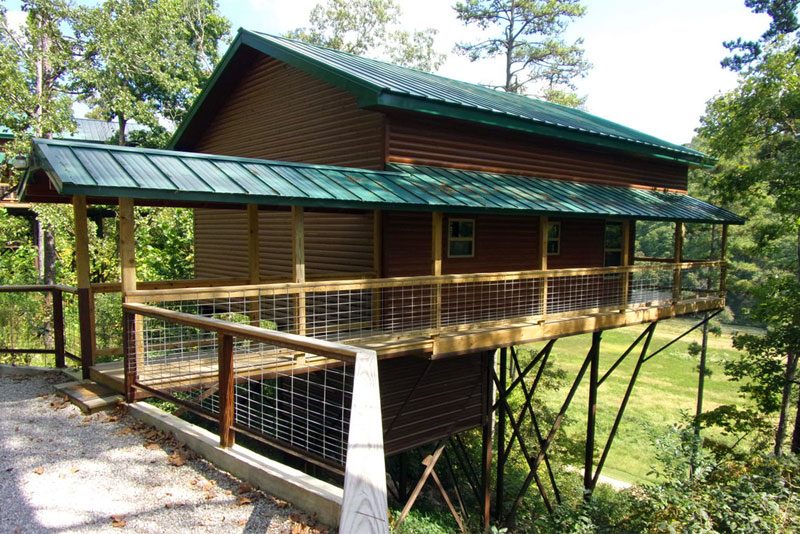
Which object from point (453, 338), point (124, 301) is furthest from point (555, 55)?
point (124, 301)

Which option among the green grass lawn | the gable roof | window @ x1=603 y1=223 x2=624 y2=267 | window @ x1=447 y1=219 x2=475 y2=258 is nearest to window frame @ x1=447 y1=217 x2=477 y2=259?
window @ x1=447 y1=219 x2=475 y2=258

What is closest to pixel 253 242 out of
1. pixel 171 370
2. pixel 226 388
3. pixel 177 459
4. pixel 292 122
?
pixel 171 370

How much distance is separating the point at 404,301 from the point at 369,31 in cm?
2908

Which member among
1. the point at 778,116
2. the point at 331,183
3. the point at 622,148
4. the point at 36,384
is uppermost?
the point at 778,116

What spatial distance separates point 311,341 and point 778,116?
50.7ft

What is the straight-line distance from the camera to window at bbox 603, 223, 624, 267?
13.6 meters

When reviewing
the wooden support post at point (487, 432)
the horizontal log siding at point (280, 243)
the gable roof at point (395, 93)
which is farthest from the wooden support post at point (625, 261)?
the horizontal log siding at point (280, 243)

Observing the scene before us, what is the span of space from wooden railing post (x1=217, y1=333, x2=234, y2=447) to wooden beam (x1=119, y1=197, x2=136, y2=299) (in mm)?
2402

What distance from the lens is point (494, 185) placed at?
9812 mm

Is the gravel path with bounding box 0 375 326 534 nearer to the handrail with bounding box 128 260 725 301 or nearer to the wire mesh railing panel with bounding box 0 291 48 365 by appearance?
the handrail with bounding box 128 260 725 301

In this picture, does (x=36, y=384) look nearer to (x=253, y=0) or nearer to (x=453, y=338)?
(x=453, y=338)

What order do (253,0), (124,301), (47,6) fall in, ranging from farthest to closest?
(253,0) < (47,6) < (124,301)

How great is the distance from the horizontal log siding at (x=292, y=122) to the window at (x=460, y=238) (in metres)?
2.02

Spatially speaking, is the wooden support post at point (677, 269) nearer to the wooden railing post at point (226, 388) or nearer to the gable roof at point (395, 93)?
the gable roof at point (395, 93)
